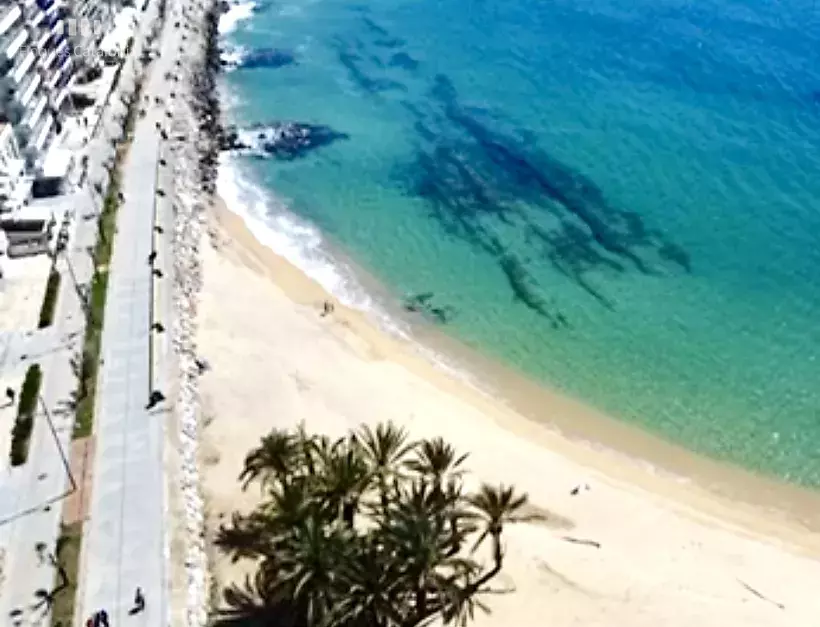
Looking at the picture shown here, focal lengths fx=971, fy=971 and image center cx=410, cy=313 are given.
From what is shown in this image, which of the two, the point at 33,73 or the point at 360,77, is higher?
the point at 33,73

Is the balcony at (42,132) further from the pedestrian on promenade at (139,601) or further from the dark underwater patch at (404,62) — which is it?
the pedestrian on promenade at (139,601)

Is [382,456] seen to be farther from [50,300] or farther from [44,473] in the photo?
[50,300]

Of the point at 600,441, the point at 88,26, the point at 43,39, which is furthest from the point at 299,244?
the point at 88,26

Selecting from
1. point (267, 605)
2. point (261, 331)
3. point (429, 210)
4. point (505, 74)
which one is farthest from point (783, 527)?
point (505, 74)

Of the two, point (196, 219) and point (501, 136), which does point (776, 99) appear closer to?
point (501, 136)

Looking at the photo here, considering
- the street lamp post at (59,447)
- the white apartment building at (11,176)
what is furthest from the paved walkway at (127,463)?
the white apartment building at (11,176)
